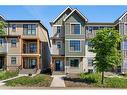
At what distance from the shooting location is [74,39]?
2731 cm

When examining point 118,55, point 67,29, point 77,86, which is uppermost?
point 67,29

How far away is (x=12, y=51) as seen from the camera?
93.6ft

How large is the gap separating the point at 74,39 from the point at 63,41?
46.5 inches

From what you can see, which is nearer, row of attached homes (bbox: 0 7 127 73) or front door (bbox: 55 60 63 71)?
row of attached homes (bbox: 0 7 127 73)

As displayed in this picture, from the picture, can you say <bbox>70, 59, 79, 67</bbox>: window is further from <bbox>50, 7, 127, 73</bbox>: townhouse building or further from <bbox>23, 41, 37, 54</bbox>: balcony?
<bbox>23, 41, 37, 54</bbox>: balcony

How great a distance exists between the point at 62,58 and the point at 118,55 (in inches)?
365

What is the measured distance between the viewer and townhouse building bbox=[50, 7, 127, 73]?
2733 centimetres

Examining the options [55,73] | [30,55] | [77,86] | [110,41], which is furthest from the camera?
[30,55]

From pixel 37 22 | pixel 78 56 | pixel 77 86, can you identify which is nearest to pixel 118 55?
pixel 77 86

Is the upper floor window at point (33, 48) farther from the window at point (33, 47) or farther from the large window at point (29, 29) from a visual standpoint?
the large window at point (29, 29)

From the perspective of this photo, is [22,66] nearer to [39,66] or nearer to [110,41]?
[39,66]

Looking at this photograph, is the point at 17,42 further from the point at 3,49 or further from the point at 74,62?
the point at 74,62

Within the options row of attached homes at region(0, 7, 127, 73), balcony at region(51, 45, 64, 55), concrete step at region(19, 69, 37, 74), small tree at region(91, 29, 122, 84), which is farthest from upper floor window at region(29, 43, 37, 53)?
small tree at region(91, 29, 122, 84)

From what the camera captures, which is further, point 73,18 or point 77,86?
point 73,18
